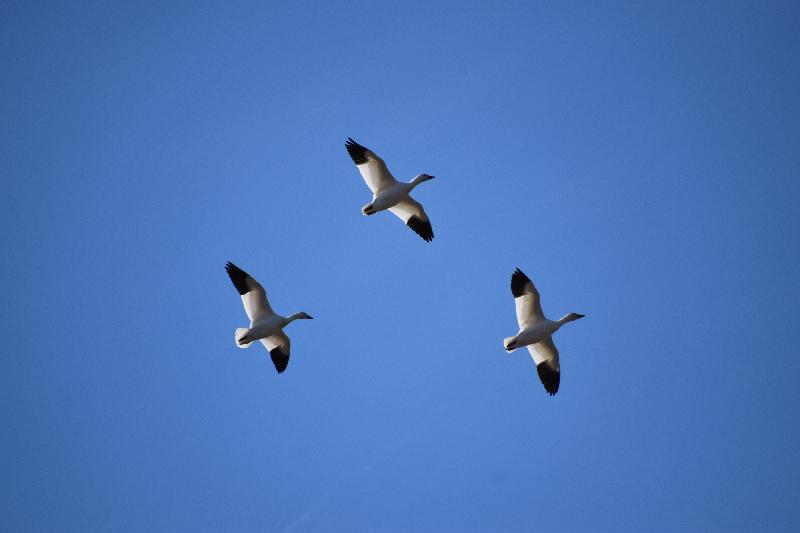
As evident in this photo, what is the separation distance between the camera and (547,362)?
17.8 m

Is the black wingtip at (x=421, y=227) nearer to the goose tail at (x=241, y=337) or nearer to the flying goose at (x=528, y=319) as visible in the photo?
the flying goose at (x=528, y=319)

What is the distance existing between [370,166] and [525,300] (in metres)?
4.65

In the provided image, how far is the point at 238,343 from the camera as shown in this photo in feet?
57.5

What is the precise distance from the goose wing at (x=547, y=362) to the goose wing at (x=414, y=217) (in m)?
3.72

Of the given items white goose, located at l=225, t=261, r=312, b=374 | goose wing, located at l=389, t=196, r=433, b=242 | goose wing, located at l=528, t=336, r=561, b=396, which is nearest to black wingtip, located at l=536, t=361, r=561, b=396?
goose wing, located at l=528, t=336, r=561, b=396

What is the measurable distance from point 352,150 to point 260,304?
403cm

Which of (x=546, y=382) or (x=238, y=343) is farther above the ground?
(x=238, y=343)

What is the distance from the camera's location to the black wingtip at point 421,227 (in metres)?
19.2

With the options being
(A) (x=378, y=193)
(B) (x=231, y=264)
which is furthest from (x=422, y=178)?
(B) (x=231, y=264)

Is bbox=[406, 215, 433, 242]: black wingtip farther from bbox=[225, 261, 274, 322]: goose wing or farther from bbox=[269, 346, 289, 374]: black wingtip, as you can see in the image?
bbox=[269, 346, 289, 374]: black wingtip

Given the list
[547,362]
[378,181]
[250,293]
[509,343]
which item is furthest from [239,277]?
[547,362]

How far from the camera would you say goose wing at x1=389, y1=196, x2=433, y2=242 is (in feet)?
62.9

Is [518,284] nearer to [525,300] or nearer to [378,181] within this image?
[525,300]

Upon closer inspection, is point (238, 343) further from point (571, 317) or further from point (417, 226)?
point (571, 317)
